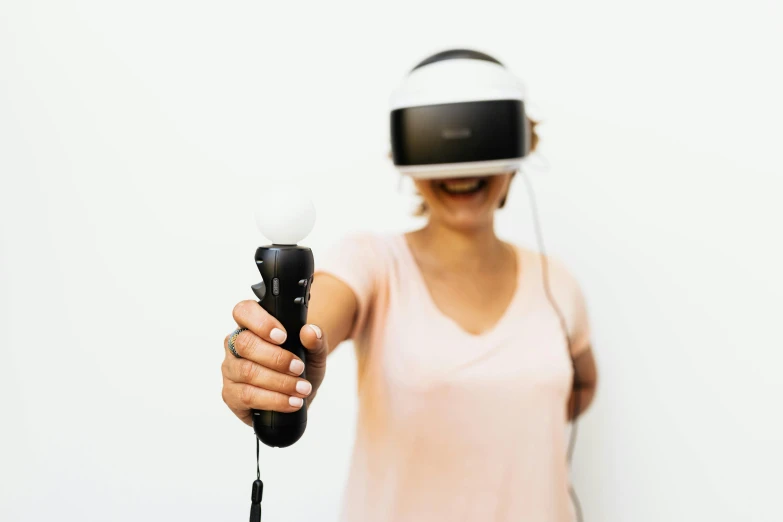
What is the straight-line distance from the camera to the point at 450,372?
2.86ft

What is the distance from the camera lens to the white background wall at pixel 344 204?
43.3 inches

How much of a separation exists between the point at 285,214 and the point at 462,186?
42 centimetres

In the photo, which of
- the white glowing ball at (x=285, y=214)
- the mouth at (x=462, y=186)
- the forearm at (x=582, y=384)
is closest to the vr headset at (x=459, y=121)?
the mouth at (x=462, y=186)

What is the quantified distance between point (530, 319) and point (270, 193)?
54 centimetres

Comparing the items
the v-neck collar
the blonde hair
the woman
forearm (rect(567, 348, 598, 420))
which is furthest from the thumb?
forearm (rect(567, 348, 598, 420))

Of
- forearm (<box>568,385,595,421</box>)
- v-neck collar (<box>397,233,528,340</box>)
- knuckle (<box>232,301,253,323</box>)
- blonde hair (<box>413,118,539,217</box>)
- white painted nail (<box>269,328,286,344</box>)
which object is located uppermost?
blonde hair (<box>413,118,539,217</box>)

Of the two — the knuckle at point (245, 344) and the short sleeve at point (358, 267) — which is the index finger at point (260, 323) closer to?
the knuckle at point (245, 344)

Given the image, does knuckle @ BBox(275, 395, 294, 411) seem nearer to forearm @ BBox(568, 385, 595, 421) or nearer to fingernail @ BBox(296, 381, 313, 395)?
fingernail @ BBox(296, 381, 313, 395)

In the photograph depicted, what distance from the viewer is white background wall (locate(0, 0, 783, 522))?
1100 millimetres

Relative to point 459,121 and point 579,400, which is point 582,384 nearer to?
point 579,400

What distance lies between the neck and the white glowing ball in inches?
16.5

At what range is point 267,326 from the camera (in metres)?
0.55

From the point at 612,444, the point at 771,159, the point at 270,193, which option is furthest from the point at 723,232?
the point at 270,193

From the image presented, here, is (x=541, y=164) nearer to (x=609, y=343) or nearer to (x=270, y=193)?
(x=609, y=343)
